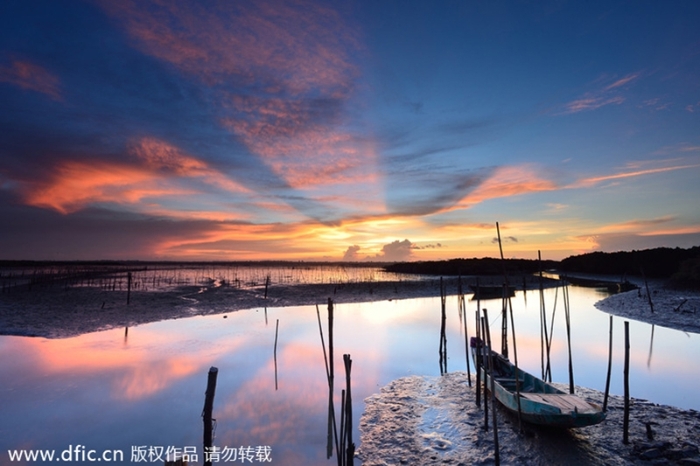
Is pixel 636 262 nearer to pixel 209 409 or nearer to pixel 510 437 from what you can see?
pixel 510 437

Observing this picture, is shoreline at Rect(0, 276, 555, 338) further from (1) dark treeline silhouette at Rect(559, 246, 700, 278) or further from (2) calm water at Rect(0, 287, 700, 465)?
(1) dark treeline silhouette at Rect(559, 246, 700, 278)

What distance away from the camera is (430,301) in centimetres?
4012

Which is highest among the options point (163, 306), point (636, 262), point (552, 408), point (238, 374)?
point (636, 262)

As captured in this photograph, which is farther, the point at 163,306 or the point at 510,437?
the point at 163,306

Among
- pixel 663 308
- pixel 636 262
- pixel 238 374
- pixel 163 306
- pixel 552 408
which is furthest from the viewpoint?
pixel 636 262

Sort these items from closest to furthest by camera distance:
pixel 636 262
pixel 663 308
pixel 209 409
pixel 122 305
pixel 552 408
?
1. pixel 209 409
2. pixel 552 408
3. pixel 663 308
4. pixel 122 305
5. pixel 636 262

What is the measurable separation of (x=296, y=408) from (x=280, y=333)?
474 inches

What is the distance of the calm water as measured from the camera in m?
9.60

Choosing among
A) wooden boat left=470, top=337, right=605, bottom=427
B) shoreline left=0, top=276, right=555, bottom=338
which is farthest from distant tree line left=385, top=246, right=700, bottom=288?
wooden boat left=470, top=337, right=605, bottom=427

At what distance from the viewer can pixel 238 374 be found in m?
14.8

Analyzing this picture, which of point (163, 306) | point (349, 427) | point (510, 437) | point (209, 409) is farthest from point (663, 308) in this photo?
point (163, 306)

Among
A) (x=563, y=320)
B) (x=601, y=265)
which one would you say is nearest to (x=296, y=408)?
(x=563, y=320)

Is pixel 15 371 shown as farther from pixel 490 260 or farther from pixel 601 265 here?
pixel 490 260

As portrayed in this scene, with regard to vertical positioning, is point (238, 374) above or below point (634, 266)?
below
